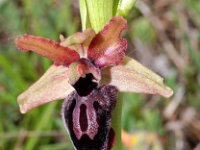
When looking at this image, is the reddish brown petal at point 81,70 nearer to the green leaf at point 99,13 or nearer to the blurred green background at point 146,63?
the green leaf at point 99,13

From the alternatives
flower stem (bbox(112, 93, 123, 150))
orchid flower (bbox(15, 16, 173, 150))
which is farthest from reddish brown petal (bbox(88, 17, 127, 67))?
flower stem (bbox(112, 93, 123, 150))

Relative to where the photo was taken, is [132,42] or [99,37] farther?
[132,42]

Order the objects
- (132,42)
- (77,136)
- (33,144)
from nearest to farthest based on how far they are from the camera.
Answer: (77,136), (33,144), (132,42)

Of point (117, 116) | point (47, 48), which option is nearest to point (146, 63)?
point (117, 116)

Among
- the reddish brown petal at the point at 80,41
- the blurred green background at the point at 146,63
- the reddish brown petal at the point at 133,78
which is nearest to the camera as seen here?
the reddish brown petal at the point at 80,41

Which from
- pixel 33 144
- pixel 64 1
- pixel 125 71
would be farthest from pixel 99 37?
pixel 64 1

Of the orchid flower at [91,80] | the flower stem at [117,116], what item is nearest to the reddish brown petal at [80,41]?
the orchid flower at [91,80]

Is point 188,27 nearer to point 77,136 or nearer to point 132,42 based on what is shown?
point 132,42
